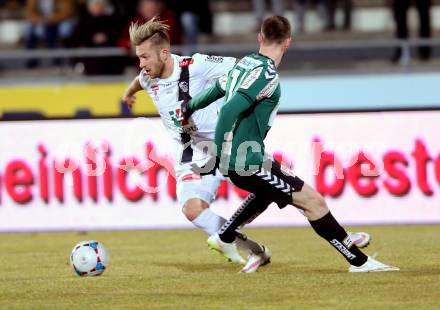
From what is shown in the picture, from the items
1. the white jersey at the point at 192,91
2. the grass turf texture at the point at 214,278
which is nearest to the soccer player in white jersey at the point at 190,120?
the white jersey at the point at 192,91

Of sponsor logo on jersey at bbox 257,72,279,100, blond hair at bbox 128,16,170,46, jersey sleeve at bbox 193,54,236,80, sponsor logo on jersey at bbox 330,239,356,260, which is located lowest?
sponsor logo on jersey at bbox 330,239,356,260

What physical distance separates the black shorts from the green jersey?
84 millimetres

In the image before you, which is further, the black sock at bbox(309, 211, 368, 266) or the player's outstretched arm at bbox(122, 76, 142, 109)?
the player's outstretched arm at bbox(122, 76, 142, 109)

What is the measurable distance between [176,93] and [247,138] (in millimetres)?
1434

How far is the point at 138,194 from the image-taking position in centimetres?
1413

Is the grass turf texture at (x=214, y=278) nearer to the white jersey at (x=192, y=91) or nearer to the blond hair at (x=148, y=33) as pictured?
the white jersey at (x=192, y=91)

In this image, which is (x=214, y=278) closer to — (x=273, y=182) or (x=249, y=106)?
(x=273, y=182)

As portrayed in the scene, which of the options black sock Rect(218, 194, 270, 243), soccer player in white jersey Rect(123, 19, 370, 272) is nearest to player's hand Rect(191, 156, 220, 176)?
soccer player in white jersey Rect(123, 19, 370, 272)

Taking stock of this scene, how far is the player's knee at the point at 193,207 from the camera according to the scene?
10.4m

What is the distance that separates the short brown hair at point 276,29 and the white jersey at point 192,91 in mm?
1461

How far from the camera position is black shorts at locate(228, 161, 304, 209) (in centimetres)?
926

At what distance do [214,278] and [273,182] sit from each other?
931mm

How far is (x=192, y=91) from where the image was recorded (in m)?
10.5

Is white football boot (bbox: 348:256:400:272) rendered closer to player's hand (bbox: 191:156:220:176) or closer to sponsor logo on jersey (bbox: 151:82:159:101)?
player's hand (bbox: 191:156:220:176)
